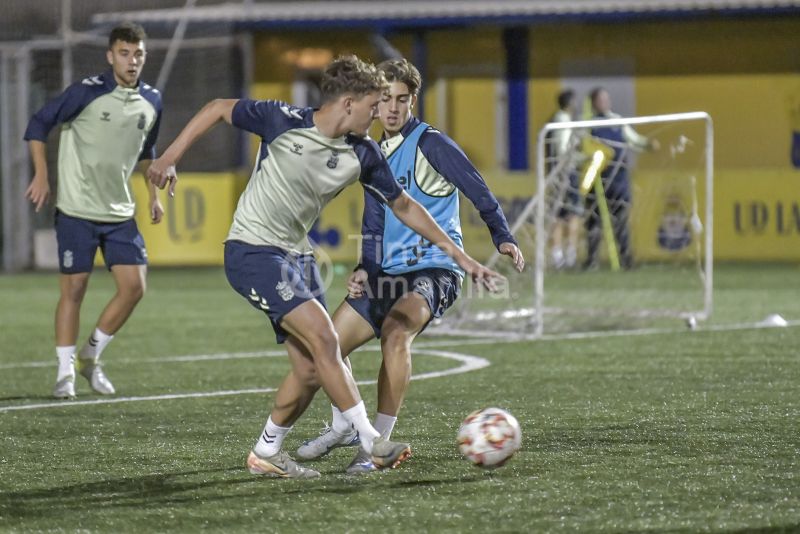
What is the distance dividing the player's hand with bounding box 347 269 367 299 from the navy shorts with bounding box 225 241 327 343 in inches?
17.0

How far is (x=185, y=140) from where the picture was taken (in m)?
6.30

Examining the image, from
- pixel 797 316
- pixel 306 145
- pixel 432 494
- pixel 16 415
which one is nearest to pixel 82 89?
pixel 16 415

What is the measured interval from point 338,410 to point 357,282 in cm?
56

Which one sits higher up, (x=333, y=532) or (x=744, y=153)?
(x=744, y=153)

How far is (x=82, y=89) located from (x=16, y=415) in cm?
204

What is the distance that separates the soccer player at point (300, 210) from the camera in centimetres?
632

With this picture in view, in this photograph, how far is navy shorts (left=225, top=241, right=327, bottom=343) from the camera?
640cm

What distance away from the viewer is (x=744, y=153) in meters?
25.1

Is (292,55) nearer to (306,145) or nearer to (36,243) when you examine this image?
(36,243)

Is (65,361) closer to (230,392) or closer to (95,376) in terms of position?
(95,376)

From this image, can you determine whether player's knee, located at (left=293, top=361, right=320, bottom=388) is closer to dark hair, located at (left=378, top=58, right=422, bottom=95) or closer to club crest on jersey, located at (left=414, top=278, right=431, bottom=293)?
club crest on jersey, located at (left=414, top=278, right=431, bottom=293)

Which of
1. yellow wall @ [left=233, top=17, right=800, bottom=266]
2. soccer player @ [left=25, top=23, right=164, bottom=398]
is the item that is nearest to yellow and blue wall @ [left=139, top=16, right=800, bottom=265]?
yellow wall @ [left=233, top=17, right=800, bottom=266]

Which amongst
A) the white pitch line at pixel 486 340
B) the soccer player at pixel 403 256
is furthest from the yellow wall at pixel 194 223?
the soccer player at pixel 403 256

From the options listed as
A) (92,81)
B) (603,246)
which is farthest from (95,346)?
(603,246)
